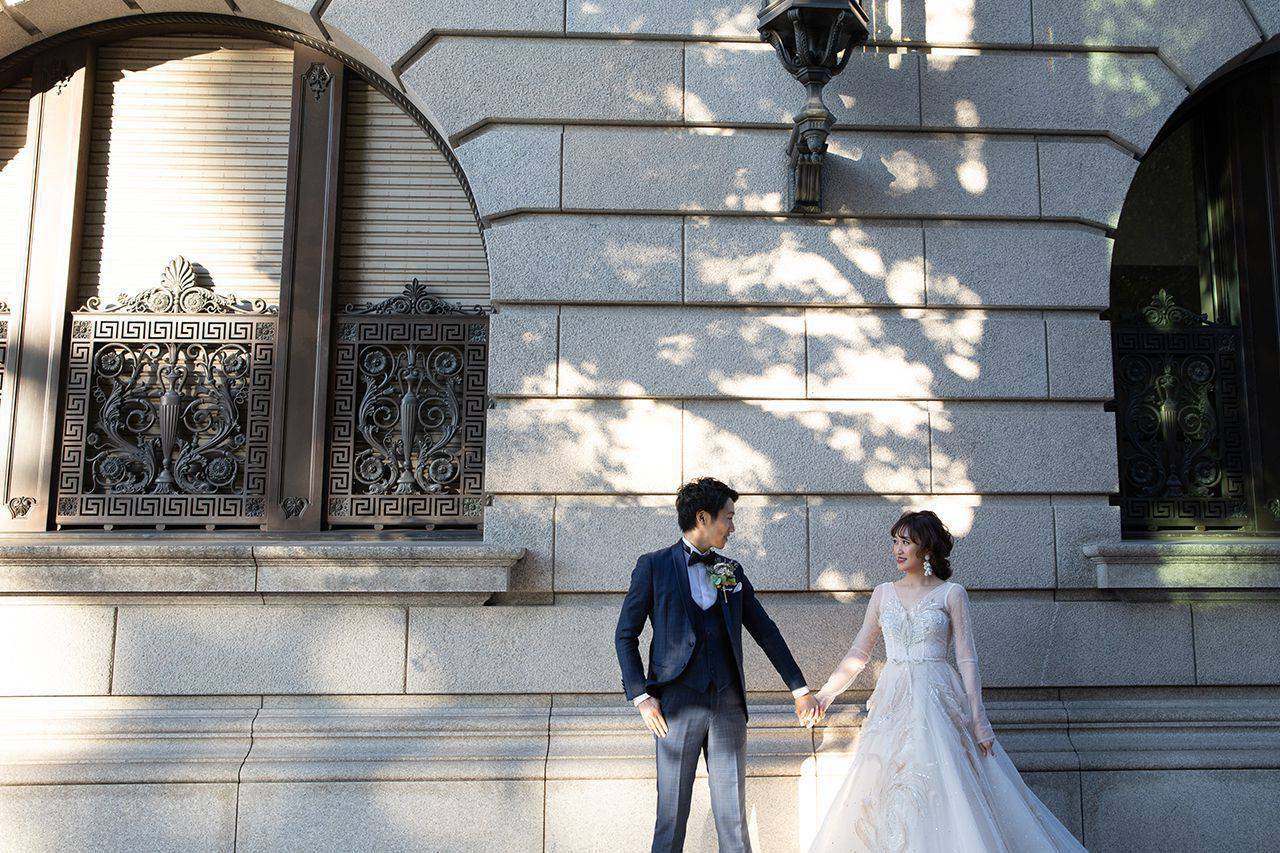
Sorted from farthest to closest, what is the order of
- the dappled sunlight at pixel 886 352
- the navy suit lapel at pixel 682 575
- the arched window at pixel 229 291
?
the arched window at pixel 229 291, the dappled sunlight at pixel 886 352, the navy suit lapel at pixel 682 575

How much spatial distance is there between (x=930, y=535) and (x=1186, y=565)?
7.26 ft

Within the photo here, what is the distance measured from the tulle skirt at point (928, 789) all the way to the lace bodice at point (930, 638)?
7cm

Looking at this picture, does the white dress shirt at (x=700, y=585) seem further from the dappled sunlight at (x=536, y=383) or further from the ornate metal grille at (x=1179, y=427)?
the ornate metal grille at (x=1179, y=427)

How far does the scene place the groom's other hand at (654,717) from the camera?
16.0 ft

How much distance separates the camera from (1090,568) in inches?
252

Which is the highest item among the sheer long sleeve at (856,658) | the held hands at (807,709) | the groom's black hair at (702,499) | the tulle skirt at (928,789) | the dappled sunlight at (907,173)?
the dappled sunlight at (907,173)

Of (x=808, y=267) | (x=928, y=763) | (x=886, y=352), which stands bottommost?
(x=928, y=763)

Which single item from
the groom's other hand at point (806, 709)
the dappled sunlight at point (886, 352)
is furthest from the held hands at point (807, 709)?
the dappled sunlight at point (886, 352)

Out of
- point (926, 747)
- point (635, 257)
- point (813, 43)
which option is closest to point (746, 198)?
point (635, 257)

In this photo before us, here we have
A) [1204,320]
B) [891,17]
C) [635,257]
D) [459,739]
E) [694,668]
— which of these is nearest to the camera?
[694,668]

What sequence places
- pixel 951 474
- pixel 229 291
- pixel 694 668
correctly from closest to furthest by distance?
pixel 694 668
pixel 951 474
pixel 229 291

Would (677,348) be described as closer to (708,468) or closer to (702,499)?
(708,468)

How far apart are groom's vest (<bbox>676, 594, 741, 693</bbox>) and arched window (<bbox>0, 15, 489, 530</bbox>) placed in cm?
226

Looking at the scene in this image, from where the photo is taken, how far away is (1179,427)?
7.04 m
